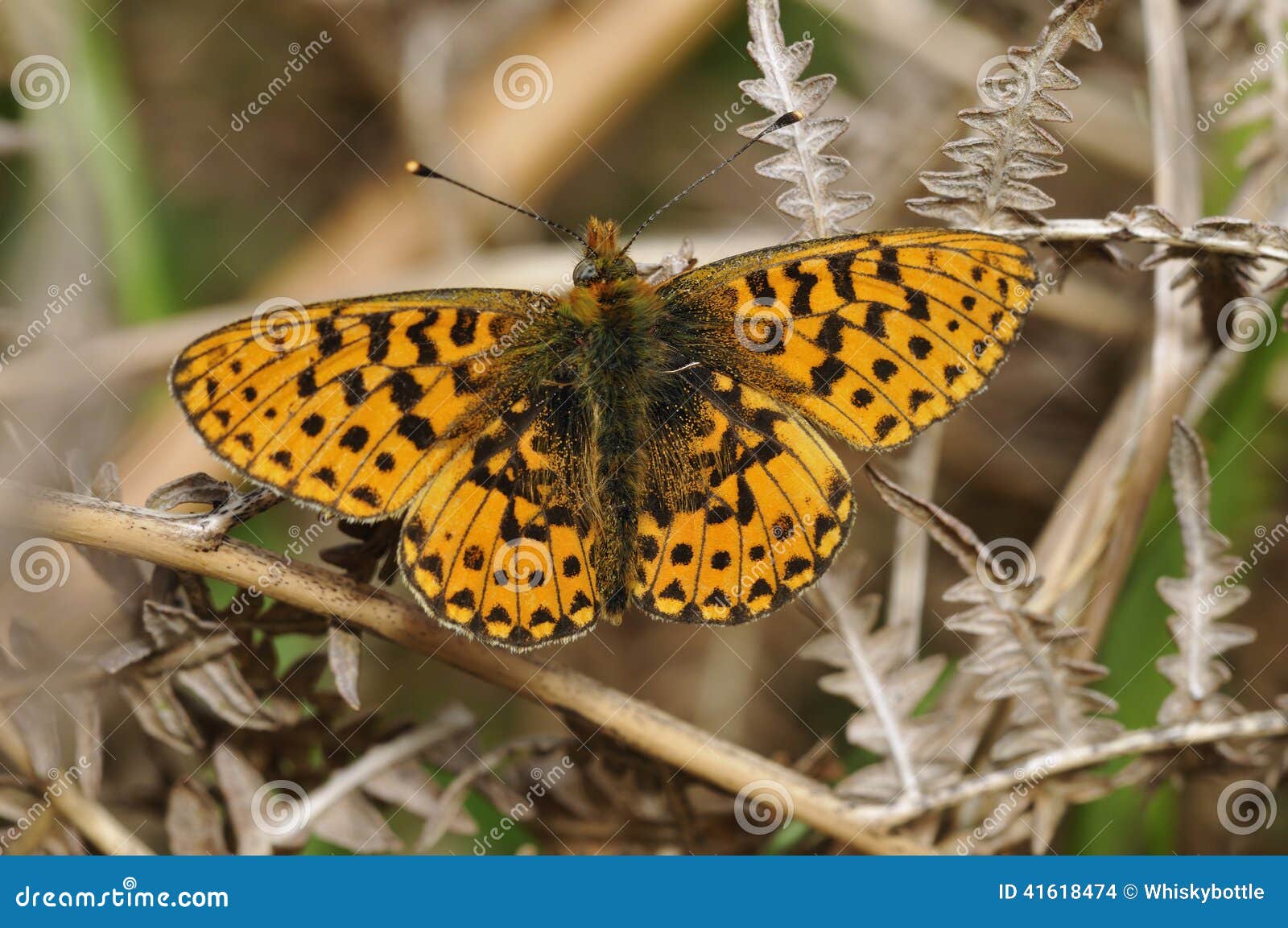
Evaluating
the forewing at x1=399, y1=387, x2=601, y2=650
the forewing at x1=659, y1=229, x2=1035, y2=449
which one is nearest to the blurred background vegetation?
the forewing at x1=659, y1=229, x2=1035, y2=449

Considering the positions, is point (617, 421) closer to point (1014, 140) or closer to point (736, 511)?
point (736, 511)

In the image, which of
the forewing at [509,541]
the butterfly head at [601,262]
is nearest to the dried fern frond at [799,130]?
the butterfly head at [601,262]

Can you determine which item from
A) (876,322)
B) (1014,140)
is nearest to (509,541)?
(876,322)

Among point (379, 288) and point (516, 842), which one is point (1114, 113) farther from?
point (516, 842)

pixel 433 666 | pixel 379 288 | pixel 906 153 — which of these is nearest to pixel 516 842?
pixel 433 666

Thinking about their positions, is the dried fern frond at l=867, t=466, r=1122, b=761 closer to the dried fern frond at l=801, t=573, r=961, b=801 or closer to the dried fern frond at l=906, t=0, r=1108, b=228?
the dried fern frond at l=801, t=573, r=961, b=801

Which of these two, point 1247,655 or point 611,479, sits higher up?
point 1247,655
